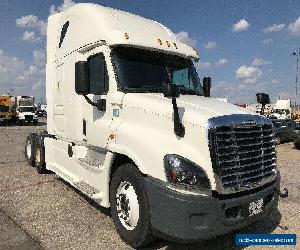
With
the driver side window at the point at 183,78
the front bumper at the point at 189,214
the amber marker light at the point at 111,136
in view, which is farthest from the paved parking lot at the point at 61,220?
the driver side window at the point at 183,78

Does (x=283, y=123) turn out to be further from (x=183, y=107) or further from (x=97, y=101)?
(x=183, y=107)

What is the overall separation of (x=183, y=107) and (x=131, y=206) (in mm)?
1509

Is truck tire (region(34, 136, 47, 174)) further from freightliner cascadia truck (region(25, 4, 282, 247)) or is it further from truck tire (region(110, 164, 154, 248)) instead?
truck tire (region(110, 164, 154, 248))

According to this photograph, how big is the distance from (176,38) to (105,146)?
2667 mm

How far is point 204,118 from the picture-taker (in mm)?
4387

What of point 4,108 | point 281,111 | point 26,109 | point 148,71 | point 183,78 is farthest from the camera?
point 281,111

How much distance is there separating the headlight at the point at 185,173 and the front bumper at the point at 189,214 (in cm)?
14

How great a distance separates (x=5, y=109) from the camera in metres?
40.5

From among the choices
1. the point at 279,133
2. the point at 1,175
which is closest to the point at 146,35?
the point at 1,175

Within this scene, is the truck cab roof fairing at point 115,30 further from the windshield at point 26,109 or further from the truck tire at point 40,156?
the windshield at point 26,109

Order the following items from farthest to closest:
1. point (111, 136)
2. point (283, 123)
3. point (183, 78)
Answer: point (283, 123) → point (183, 78) → point (111, 136)

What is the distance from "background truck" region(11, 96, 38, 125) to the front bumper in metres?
39.2

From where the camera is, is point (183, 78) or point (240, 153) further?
point (183, 78)

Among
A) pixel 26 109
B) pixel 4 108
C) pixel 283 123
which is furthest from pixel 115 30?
pixel 26 109
